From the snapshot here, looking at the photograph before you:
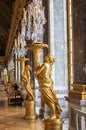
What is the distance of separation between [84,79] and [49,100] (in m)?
1.00

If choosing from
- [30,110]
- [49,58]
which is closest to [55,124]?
[49,58]

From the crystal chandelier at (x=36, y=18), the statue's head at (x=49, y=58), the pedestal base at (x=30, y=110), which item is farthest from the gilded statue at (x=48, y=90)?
the pedestal base at (x=30, y=110)

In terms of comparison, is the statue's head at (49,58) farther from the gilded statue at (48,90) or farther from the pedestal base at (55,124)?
the pedestal base at (55,124)

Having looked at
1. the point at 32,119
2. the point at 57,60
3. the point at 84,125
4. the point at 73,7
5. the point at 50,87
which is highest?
the point at 73,7

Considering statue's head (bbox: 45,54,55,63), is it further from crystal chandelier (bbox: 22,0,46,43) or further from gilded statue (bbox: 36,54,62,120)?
crystal chandelier (bbox: 22,0,46,43)

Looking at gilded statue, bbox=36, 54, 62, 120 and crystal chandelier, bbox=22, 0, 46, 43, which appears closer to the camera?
gilded statue, bbox=36, 54, 62, 120

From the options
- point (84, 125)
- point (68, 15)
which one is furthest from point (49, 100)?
point (68, 15)

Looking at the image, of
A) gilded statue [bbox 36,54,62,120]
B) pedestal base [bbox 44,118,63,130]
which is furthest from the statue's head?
pedestal base [bbox 44,118,63,130]

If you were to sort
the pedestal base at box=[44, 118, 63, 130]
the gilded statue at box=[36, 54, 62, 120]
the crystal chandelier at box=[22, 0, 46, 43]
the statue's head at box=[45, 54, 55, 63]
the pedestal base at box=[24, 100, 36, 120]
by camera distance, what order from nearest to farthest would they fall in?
1. the pedestal base at box=[44, 118, 63, 130]
2. the gilded statue at box=[36, 54, 62, 120]
3. the statue's head at box=[45, 54, 55, 63]
4. the crystal chandelier at box=[22, 0, 46, 43]
5. the pedestal base at box=[24, 100, 36, 120]

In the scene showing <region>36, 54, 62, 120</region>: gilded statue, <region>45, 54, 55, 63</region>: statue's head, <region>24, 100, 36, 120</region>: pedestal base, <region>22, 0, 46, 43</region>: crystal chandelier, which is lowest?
<region>24, 100, 36, 120</region>: pedestal base

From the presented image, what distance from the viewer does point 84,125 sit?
5.27 meters

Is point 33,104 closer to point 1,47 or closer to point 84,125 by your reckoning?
point 84,125

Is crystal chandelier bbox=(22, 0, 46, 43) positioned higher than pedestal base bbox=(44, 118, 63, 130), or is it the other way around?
crystal chandelier bbox=(22, 0, 46, 43)

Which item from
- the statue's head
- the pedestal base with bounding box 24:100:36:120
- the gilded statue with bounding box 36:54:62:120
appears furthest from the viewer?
the pedestal base with bounding box 24:100:36:120
